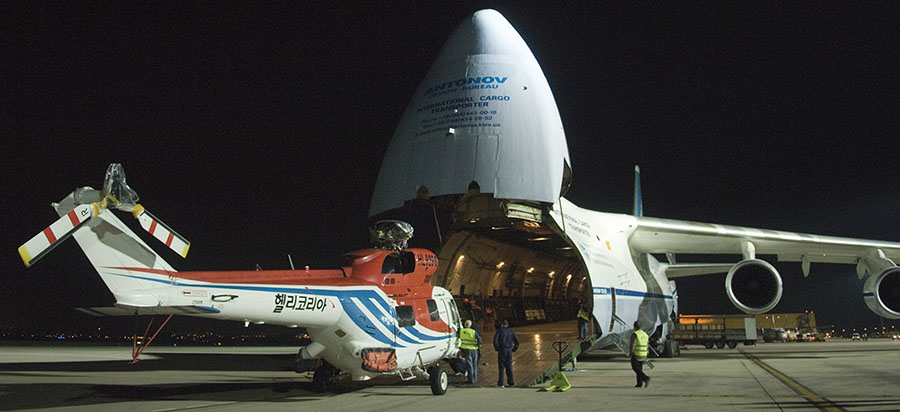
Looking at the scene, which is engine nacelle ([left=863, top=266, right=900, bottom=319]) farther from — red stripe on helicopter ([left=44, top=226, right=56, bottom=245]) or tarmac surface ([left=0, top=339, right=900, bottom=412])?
red stripe on helicopter ([left=44, top=226, right=56, bottom=245])

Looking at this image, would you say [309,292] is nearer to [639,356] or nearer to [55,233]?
[55,233]

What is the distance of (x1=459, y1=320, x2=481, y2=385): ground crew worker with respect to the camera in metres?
11.1

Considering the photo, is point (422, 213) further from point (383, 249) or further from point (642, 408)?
point (642, 408)

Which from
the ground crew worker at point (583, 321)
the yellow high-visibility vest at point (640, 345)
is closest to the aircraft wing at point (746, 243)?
the ground crew worker at point (583, 321)

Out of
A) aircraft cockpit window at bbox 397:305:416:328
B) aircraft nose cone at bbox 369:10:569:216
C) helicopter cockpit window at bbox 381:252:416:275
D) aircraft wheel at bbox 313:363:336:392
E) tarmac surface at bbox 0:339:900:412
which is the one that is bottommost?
tarmac surface at bbox 0:339:900:412

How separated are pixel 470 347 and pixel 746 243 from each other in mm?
9744

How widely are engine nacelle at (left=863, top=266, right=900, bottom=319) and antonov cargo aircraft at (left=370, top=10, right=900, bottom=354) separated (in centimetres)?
2

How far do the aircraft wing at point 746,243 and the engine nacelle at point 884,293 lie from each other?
1.10 m

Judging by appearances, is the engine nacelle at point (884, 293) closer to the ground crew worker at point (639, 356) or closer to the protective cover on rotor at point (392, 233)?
the ground crew worker at point (639, 356)

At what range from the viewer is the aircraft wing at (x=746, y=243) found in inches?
678

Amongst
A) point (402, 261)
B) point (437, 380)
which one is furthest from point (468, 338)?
point (402, 261)

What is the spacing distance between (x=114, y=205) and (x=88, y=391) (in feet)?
13.8

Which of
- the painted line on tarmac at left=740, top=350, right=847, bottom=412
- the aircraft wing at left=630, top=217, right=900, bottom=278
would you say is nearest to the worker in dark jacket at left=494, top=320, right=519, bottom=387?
the painted line on tarmac at left=740, top=350, right=847, bottom=412

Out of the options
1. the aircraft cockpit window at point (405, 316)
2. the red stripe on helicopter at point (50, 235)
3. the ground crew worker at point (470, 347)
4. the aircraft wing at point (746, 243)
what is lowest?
the ground crew worker at point (470, 347)
